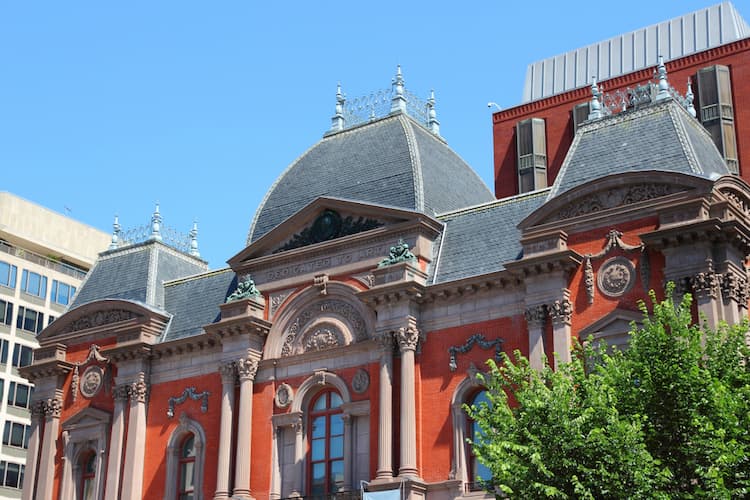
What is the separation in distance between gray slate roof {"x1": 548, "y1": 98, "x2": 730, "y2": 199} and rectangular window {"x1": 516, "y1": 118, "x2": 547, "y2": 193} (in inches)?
624

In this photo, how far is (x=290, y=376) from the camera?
41062 mm

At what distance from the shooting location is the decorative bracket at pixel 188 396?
141 ft

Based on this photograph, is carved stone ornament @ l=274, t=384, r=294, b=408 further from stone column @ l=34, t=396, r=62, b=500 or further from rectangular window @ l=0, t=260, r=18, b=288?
rectangular window @ l=0, t=260, r=18, b=288

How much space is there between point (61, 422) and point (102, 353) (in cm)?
329

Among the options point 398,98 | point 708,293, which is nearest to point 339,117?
point 398,98

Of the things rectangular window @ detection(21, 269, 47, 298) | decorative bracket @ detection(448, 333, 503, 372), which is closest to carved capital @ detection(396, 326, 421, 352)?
decorative bracket @ detection(448, 333, 503, 372)

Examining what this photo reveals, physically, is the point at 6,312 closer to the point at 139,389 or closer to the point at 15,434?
the point at 15,434

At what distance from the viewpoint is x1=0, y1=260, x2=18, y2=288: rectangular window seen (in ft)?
225

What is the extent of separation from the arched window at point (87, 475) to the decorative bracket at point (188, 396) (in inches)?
164

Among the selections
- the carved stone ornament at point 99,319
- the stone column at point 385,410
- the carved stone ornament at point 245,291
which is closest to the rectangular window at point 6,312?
the carved stone ornament at point 99,319

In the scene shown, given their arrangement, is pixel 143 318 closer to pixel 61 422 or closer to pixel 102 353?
pixel 102 353

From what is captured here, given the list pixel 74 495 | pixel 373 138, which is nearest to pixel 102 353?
pixel 74 495

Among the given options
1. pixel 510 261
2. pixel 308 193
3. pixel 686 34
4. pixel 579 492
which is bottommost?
pixel 579 492

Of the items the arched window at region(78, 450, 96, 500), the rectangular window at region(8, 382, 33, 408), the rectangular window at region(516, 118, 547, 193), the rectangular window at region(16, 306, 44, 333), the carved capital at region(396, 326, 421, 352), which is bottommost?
the arched window at region(78, 450, 96, 500)
